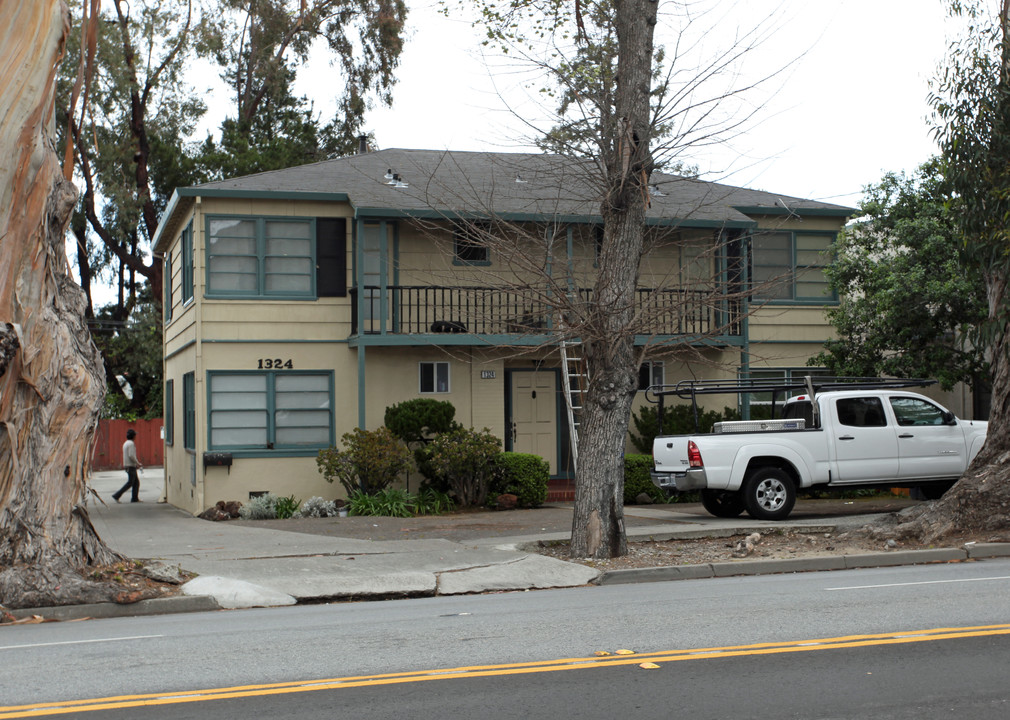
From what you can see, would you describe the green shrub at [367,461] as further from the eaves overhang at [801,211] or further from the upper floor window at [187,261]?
the eaves overhang at [801,211]

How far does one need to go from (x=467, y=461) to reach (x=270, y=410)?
3.90 m

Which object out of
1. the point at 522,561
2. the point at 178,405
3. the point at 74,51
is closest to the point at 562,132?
the point at 522,561

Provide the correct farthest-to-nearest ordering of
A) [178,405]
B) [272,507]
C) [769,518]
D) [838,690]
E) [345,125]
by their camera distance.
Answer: [345,125] → [178,405] → [272,507] → [769,518] → [838,690]

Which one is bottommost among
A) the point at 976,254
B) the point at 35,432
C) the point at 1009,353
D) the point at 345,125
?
the point at 35,432

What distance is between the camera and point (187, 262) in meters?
22.0

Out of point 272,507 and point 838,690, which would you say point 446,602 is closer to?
point 838,690

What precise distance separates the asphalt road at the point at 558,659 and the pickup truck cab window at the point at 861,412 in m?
6.91

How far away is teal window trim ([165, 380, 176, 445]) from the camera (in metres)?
24.5

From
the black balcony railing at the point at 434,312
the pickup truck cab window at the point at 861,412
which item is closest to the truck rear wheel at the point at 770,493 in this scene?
the pickup truck cab window at the point at 861,412

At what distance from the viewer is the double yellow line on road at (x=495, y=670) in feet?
19.6

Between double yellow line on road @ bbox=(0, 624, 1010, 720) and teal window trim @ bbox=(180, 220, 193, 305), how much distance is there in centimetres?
1586

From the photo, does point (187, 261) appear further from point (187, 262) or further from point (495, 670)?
point (495, 670)

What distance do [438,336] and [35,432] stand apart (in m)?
9.71

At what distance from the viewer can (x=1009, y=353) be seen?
14.2 metres
